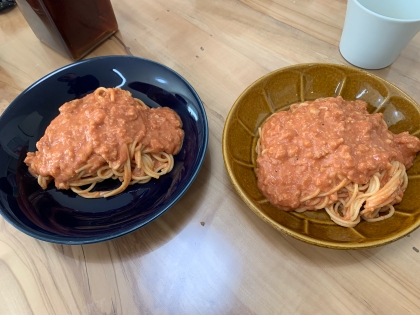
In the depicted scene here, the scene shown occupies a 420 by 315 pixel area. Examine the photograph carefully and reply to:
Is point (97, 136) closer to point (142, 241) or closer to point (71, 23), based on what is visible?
point (142, 241)

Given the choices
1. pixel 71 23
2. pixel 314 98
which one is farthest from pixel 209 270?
pixel 71 23

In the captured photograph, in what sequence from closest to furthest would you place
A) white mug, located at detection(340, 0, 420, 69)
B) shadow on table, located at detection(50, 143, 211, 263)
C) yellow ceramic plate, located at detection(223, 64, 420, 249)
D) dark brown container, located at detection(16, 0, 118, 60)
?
yellow ceramic plate, located at detection(223, 64, 420, 249)
shadow on table, located at detection(50, 143, 211, 263)
white mug, located at detection(340, 0, 420, 69)
dark brown container, located at detection(16, 0, 118, 60)

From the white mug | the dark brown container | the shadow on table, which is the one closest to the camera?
A: the shadow on table

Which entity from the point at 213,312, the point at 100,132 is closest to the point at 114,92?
the point at 100,132

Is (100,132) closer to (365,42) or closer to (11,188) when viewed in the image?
(11,188)

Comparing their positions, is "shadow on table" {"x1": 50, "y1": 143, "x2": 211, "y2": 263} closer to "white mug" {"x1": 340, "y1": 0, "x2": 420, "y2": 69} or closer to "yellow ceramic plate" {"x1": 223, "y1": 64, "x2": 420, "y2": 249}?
"yellow ceramic plate" {"x1": 223, "y1": 64, "x2": 420, "y2": 249}

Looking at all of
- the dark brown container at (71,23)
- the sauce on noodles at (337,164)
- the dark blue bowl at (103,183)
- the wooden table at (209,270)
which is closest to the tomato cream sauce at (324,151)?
the sauce on noodles at (337,164)

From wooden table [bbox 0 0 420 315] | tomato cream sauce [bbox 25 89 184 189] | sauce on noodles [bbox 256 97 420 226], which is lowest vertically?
wooden table [bbox 0 0 420 315]

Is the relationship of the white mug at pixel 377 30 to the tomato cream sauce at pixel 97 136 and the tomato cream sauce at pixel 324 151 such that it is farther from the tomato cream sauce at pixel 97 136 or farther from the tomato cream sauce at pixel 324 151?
the tomato cream sauce at pixel 97 136

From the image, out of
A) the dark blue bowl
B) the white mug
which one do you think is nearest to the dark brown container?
the dark blue bowl
